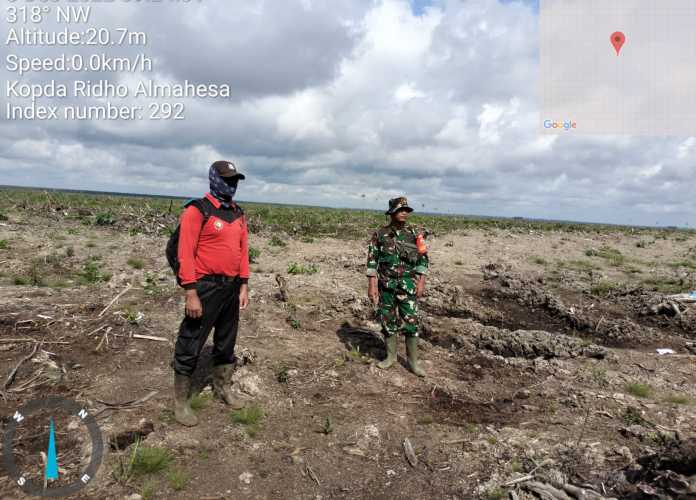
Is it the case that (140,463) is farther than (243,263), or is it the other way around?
(243,263)

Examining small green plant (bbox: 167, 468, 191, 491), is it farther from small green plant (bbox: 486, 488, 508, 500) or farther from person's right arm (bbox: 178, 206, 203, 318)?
small green plant (bbox: 486, 488, 508, 500)

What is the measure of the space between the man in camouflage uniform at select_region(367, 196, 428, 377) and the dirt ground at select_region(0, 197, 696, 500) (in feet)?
2.06

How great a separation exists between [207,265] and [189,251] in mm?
252

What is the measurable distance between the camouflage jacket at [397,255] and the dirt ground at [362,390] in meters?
1.35

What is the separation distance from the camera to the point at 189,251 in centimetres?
331

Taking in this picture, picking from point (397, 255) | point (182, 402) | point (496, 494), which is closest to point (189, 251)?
point (182, 402)

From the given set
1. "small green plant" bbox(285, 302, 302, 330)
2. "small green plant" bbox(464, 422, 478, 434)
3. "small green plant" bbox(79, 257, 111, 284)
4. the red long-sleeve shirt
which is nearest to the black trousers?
the red long-sleeve shirt

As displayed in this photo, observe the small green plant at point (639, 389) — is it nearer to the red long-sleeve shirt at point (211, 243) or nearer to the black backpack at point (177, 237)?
the red long-sleeve shirt at point (211, 243)

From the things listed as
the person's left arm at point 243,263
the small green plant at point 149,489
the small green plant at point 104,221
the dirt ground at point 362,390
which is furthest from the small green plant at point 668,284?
the small green plant at point 104,221

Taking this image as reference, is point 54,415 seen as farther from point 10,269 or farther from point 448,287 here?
point 448,287

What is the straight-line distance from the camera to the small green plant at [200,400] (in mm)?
4055

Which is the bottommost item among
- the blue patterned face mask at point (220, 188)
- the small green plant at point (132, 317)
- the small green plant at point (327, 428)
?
the small green plant at point (327, 428)

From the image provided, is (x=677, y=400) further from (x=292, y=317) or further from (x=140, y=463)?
(x=140, y=463)

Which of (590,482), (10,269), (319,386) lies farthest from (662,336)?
(10,269)
